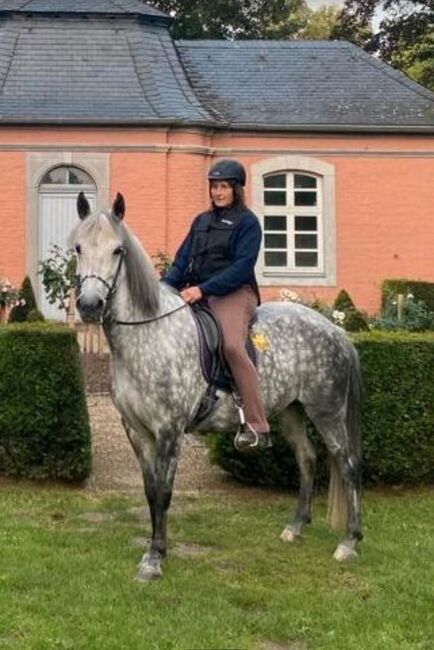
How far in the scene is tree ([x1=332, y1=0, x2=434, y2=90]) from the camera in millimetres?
30344

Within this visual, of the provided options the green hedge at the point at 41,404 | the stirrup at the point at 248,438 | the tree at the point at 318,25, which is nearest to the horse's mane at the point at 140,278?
the stirrup at the point at 248,438

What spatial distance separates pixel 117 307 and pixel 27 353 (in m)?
2.37

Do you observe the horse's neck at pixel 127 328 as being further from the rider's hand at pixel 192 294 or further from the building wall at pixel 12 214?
the building wall at pixel 12 214

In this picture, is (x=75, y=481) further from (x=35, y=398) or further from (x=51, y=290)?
(x=51, y=290)

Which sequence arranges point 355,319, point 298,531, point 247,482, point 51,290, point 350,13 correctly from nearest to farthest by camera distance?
point 298,531
point 247,482
point 355,319
point 51,290
point 350,13

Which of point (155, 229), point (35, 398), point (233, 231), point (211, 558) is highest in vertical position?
point (155, 229)

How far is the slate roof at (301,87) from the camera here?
66.9 feet

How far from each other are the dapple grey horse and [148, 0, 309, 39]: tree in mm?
29914

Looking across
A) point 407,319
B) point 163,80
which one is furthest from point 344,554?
point 163,80

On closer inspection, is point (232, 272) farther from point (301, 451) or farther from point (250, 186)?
point (250, 186)

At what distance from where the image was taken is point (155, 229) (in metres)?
19.6

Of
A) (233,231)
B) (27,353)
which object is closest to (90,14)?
(27,353)

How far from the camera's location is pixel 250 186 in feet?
66.4

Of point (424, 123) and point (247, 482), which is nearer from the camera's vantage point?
point (247, 482)
